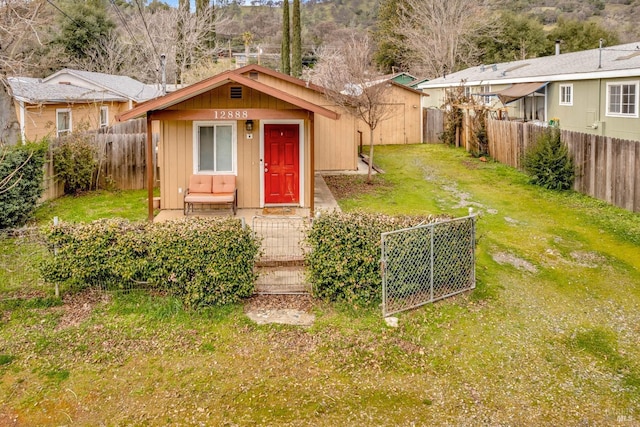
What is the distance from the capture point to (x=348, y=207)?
13.4m

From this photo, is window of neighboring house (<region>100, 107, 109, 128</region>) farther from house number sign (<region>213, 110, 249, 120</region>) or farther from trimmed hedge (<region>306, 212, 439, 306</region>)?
trimmed hedge (<region>306, 212, 439, 306</region>)

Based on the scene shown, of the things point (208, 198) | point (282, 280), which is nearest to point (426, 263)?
point (282, 280)

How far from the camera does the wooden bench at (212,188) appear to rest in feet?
41.4

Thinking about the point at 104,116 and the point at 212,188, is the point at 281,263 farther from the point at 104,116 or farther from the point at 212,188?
the point at 104,116

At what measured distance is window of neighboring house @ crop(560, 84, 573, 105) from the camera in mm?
19156

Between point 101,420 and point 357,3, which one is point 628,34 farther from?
point 101,420

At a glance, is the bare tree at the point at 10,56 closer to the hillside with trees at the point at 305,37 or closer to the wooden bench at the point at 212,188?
the wooden bench at the point at 212,188

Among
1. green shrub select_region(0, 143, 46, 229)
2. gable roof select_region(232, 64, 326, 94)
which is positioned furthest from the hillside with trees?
green shrub select_region(0, 143, 46, 229)

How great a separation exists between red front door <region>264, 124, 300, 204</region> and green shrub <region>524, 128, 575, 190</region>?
743 centimetres

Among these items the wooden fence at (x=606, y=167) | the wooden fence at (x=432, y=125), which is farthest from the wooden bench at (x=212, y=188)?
the wooden fence at (x=432, y=125)

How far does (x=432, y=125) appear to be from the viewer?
25844 millimetres

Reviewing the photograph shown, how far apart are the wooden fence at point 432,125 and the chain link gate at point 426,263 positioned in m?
18.3

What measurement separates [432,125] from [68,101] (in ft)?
53.6

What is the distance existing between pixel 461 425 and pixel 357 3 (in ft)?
272
